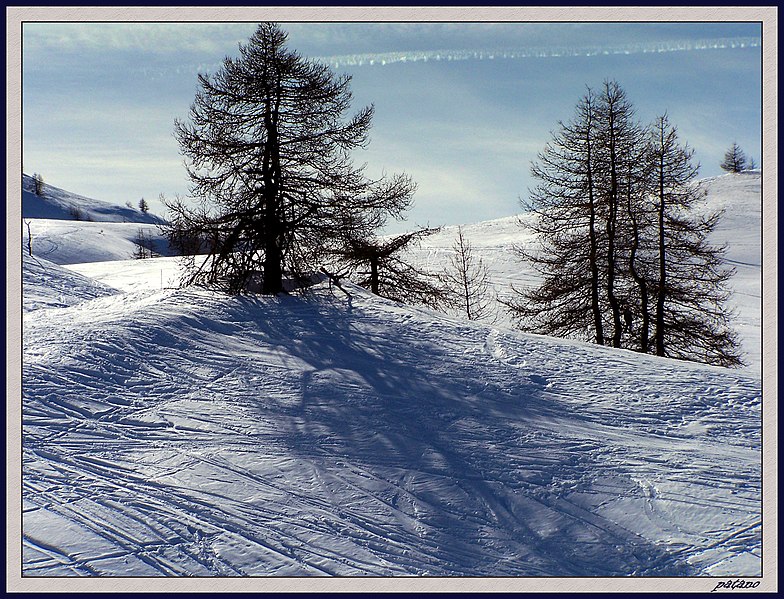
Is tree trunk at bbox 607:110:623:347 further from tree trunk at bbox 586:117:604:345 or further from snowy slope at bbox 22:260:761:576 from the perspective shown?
snowy slope at bbox 22:260:761:576

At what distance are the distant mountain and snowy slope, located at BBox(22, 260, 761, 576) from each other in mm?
126152

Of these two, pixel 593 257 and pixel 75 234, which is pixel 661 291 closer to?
pixel 593 257

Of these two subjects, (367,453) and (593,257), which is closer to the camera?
(367,453)

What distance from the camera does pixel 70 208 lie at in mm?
148500

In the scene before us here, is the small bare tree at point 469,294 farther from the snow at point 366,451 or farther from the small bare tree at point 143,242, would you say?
the small bare tree at point 143,242

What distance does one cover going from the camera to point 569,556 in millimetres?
5387

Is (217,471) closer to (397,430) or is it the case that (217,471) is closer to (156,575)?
(156,575)

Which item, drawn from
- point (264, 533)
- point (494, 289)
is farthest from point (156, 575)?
point (494, 289)

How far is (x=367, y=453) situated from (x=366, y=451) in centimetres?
5

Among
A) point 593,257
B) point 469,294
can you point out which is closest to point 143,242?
point 469,294

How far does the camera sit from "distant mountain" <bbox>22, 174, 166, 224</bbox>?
138 metres

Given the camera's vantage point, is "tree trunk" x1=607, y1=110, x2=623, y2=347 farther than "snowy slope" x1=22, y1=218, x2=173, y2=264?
No

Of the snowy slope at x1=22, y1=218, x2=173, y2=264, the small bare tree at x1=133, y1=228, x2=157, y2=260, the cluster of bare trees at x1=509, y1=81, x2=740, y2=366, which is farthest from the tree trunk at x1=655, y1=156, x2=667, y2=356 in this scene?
the small bare tree at x1=133, y1=228, x2=157, y2=260

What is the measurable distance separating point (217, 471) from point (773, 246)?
7025 mm
